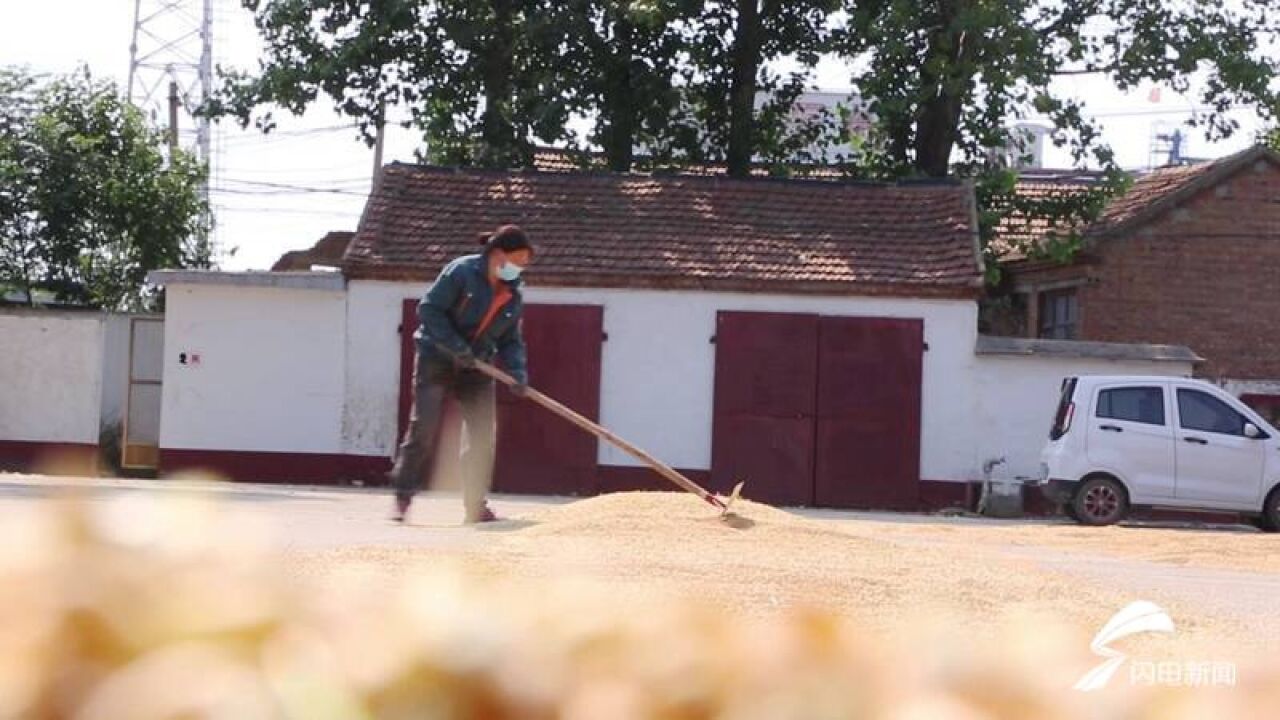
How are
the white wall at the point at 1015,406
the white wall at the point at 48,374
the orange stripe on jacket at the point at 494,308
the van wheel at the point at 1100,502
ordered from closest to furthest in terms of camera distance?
the orange stripe on jacket at the point at 494,308, the van wheel at the point at 1100,502, the white wall at the point at 1015,406, the white wall at the point at 48,374

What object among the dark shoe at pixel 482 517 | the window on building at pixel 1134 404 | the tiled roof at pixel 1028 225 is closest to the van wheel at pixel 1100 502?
the window on building at pixel 1134 404

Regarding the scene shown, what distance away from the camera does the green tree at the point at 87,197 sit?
110 ft

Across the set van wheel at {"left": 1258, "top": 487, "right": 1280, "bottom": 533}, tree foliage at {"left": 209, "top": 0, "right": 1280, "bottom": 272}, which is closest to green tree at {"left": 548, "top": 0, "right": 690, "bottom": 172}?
tree foliage at {"left": 209, "top": 0, "right": 1280, "bottom": 272}

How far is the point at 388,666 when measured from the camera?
1823 mm

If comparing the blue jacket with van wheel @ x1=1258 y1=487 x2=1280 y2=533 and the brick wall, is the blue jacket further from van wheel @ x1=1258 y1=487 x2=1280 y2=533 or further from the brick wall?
the brick wall

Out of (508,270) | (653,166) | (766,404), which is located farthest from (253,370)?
(508,270)

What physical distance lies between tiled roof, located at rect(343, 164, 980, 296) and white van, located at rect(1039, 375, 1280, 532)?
11.2 feet

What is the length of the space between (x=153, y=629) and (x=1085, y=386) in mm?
20266

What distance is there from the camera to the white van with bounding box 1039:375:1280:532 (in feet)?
69.9

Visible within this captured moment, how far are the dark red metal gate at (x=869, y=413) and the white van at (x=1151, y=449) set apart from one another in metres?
3.11

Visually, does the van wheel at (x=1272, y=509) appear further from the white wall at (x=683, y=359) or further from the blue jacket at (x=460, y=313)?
the blue jacket at (x=460, y=313)

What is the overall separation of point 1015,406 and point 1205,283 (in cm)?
834

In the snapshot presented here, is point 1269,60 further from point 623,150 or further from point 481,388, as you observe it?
point 481,388

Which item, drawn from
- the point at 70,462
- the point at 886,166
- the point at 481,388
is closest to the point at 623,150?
the point at 886,166
